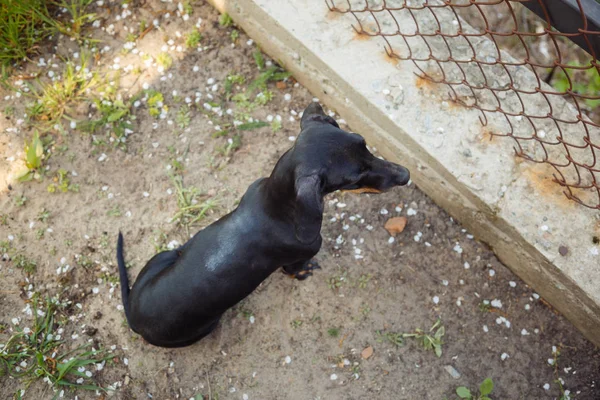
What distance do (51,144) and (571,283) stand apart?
158 inches

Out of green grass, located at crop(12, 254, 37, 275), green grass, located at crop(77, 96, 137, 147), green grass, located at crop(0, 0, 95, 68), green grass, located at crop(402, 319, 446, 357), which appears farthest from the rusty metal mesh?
green grass, located at crop(12, 254, 37, 275)

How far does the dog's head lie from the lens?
261 centimetres

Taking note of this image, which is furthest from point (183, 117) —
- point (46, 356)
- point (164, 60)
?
point (46, 356)

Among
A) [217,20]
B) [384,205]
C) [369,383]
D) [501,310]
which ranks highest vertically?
[217,20]

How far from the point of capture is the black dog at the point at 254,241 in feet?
8.96

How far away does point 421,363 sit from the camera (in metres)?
3.54

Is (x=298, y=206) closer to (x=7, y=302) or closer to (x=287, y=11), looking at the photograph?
(x=287, y=11)

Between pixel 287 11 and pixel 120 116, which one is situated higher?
pixel 287 11

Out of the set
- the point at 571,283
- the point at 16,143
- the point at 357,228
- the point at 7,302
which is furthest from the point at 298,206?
the point at 16,143

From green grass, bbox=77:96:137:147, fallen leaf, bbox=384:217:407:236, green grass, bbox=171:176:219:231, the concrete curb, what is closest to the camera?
the concrete curb

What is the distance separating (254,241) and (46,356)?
Answer: 189 cm

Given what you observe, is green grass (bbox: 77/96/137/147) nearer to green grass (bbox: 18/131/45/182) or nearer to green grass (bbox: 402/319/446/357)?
green grass (bbox: 18/131/45/182)

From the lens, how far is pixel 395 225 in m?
3.86

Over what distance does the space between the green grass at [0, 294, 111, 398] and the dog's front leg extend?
4.68 ft
